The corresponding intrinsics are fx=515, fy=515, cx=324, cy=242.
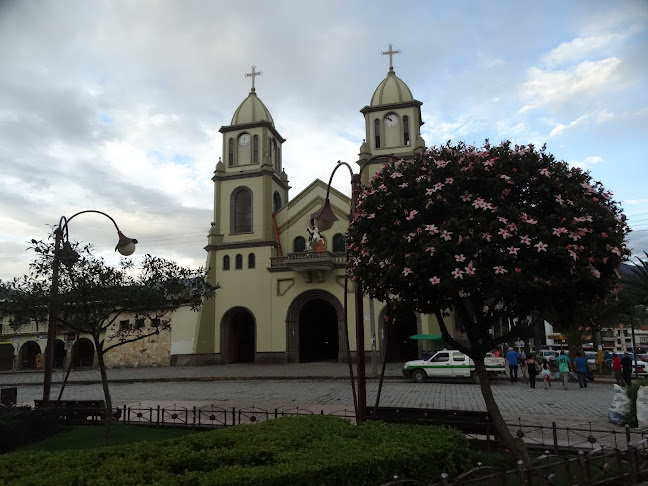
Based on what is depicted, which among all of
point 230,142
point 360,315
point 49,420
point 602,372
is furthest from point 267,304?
point 360,315

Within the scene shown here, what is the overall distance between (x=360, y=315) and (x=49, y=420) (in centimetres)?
729

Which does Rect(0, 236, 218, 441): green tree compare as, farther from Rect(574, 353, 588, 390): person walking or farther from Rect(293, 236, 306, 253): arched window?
Rect(293, 236, 306, 253): arched window

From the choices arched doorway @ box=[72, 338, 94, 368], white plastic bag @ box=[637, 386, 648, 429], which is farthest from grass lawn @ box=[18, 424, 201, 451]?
arched doorway @ box=[72, 338, 94, 368]

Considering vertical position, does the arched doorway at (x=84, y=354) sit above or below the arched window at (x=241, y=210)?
below

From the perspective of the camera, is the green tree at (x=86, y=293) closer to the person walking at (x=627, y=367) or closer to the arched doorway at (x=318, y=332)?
the person walking at (x=627, y=367)

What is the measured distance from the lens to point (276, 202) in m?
37.9

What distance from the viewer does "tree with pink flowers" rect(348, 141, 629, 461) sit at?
22.1 ft

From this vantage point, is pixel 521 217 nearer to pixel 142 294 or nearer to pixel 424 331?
pixel 142 294

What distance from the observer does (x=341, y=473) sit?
17.6ft

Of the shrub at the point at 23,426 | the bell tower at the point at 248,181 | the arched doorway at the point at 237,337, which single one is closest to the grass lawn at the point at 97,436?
the shrub at the point at 23,426

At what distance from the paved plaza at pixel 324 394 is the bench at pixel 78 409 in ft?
11.1

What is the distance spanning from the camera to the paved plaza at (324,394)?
1401 cm

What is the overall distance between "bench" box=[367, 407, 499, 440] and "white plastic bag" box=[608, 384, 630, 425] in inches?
149

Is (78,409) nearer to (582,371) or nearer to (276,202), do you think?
(582,371)
